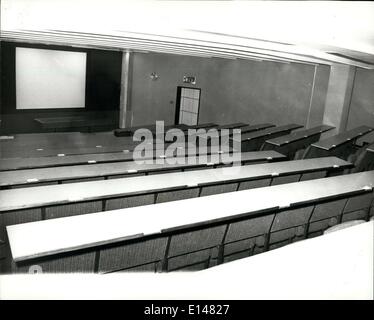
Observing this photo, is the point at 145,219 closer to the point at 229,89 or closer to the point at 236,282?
the point at 236,282

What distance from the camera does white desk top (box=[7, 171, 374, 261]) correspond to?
2.92 m

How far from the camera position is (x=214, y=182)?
196 inches

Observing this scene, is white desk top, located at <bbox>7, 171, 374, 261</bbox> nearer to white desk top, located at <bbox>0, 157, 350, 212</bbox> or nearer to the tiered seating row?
the tiered seating row

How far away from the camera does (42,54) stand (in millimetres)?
12664

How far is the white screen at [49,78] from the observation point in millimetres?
12414

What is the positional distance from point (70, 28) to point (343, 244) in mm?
3164

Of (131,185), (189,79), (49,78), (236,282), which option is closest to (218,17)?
(236,282)

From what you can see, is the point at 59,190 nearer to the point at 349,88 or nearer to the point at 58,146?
the point at 58,146

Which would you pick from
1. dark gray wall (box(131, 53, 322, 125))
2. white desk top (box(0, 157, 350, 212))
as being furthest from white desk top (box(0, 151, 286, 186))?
dark gray wall (box(131, 53, 322, 125))

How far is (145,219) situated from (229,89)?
33.5 feet

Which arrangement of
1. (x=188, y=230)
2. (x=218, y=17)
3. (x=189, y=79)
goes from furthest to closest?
(x=189, y=79) < (x=188, y=230) < (x=218, y=17)

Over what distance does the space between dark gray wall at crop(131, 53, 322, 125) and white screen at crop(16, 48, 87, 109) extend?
2.24 m

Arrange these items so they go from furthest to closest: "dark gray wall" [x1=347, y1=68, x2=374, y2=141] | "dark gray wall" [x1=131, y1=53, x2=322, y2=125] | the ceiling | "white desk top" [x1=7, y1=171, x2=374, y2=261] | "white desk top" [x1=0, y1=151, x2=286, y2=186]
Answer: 1. "dark gray wall" [x1=131, y1=53, x2=322, y2=125]
2. "dark gray wall" [x1=347, y1=68, x2=374, y2=141]
3. "white desk top" [x1=0, y1=151, x2=286, y2=186]
4. "white desk top" [x1=7, y1=171, x2=374, y2=261]
5. the ceiling
